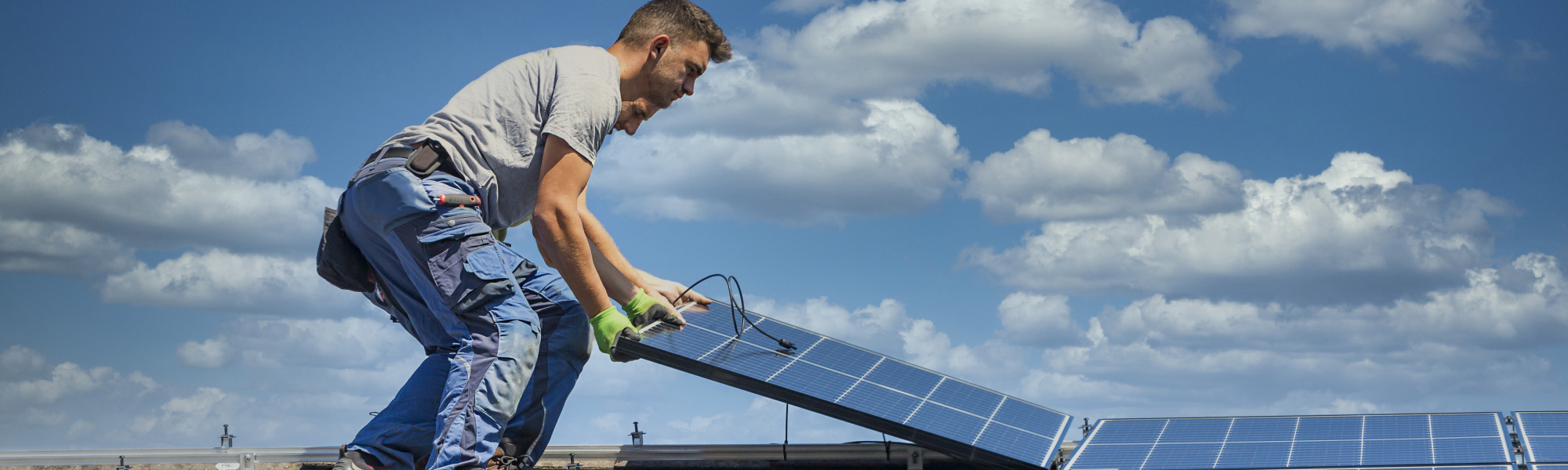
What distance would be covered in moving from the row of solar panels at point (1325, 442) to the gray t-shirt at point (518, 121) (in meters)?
3.54

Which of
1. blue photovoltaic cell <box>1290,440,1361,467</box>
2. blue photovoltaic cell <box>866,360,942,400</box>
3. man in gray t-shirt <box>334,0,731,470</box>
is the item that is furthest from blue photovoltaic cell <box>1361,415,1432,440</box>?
man in gray t-shirt <box>334,0,731,470</box>

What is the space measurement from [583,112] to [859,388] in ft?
8.66

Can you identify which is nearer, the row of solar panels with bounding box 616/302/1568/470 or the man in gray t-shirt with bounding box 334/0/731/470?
the man in gray t-shirt with bounding box 334/0/731/470

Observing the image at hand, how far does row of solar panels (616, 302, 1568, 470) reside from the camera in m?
5.52

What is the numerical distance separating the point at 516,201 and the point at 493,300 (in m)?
0.66

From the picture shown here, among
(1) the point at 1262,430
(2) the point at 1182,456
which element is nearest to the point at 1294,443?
(1) the point at 1262,430

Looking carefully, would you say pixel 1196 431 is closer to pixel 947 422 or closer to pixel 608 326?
pixel 947 422

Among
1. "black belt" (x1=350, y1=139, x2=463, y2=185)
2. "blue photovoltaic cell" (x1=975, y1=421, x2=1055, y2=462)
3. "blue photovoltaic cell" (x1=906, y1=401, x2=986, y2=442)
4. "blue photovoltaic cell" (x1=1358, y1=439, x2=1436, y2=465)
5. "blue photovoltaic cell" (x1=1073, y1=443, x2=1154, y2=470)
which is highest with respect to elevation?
"black belt" (x1=350, y1=139, x2=463, y2=185)

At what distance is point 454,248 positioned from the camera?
3904 millimetres

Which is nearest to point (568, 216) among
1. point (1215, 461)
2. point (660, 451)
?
point (660, 451)

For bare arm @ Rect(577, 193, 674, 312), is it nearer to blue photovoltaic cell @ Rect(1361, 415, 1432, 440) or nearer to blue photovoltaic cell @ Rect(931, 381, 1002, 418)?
blue photovoltaic cell @ Rect(931, 381, 1002, 418)

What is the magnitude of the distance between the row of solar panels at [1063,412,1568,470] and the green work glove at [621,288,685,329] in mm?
2525

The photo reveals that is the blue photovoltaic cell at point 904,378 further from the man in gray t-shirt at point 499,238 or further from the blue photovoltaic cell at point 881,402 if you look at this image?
the man in gray t-shirt at point 499,238

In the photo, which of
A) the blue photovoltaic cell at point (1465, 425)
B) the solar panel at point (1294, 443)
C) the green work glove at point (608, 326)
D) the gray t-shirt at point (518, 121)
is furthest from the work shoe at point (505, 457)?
the blue photovoltaic cell at point (1465, 425)
